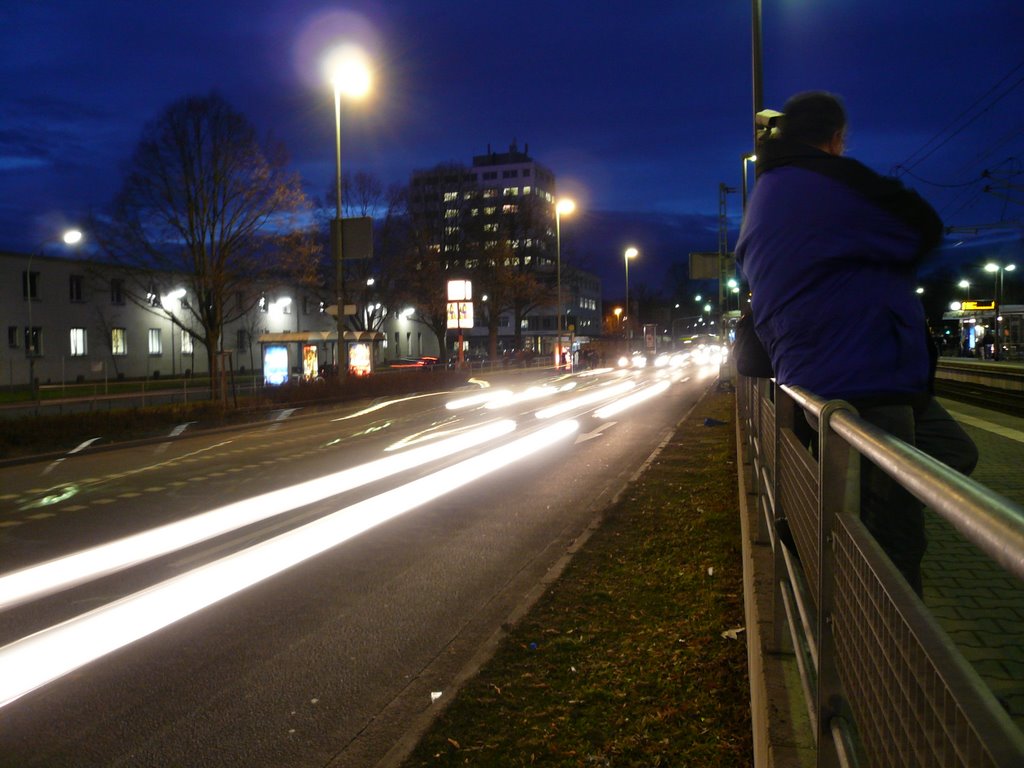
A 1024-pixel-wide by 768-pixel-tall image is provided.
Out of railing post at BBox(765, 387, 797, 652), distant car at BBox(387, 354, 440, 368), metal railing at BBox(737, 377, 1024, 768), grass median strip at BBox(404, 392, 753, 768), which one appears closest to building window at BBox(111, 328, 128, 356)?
distant car at BBox(387, 354, 440, 368)

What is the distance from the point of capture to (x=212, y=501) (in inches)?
406

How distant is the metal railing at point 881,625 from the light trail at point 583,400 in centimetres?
2037

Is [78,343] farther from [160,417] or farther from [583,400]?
[583,400]

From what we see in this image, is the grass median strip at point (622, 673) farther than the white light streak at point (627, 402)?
No

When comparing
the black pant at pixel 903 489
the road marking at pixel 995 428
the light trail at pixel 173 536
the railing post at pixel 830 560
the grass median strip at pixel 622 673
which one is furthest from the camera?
the road marking at pixel 995 428

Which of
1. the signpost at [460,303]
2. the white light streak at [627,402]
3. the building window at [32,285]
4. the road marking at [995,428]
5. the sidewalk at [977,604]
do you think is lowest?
the white light streak at [627,402]

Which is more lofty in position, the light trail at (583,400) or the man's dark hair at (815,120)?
the man's dark hair at (815,120)

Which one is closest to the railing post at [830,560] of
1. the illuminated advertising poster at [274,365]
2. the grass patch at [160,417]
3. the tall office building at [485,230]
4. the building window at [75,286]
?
the grass patch at [160,417]

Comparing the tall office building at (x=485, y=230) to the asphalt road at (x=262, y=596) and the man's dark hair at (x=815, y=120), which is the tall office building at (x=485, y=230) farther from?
the man's dark hair at (x=815, y=120)

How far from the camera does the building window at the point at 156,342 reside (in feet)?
191

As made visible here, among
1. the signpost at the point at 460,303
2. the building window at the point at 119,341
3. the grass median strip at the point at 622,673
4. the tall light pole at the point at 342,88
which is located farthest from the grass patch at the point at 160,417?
the building window at the point at 119,341

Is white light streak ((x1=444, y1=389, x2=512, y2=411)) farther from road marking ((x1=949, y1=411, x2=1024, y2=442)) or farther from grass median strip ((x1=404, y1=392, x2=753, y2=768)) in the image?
grass median strip ((x1=404, y1=392, x2=753, y2=768))

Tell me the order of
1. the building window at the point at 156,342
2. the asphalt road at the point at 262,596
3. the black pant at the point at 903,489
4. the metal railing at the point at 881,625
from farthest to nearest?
the building window at the point at 156,342 < the asphalt road at the point at 262,596 < the black pant at the point at 903,489 < the metal railing at the point at 881,625

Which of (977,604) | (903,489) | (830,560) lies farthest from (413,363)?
(830,560)
